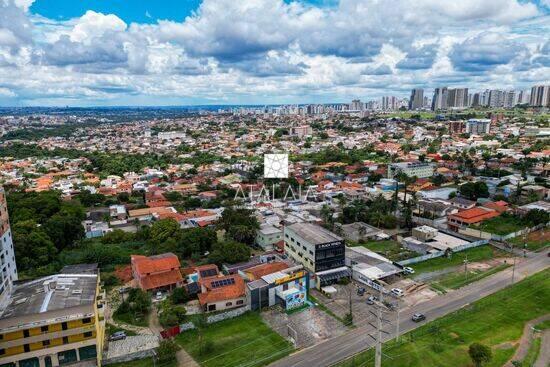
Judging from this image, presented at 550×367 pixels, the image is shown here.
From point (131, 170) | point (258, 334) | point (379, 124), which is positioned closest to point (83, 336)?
Result: point (258, 334)

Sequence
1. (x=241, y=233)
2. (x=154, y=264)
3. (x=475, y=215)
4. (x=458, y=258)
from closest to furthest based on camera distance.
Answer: (x=154, y=264) < (x=458, y=258) < (x=241, y=233) < (x=475, y=215)

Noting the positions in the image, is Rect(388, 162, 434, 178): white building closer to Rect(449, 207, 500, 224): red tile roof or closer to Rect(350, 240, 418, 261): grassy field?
Rect(449, 207, 500, 224): red tile roof

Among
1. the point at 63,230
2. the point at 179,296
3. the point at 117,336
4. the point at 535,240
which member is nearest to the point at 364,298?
the point at 179,296

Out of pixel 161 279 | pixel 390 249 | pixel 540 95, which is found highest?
pixel 540 95

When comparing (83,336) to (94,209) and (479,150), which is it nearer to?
(94,209)

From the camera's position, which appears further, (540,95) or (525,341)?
(540,95)

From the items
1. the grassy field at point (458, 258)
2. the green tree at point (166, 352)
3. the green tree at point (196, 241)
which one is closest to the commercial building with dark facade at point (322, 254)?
the grassy field at point (458, 258)

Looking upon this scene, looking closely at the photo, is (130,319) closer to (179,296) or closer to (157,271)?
(179,296)

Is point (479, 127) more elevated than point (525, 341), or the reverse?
point (479, 127)
